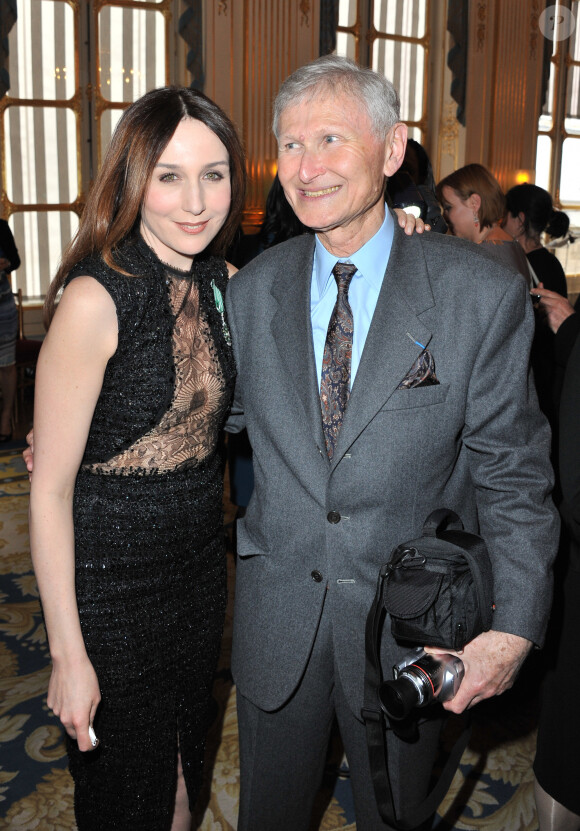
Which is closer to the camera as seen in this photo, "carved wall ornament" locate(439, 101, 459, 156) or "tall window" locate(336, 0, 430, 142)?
"tall window" locate(336, 0, 430, 142)

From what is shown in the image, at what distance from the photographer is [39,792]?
2.50 metres

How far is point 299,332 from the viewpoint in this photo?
1.62m

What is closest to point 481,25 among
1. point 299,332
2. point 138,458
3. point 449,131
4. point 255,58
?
point 449,131

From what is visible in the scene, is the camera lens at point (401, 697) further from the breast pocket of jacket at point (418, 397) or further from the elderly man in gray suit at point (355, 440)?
the breast pocket of jacket at point (418, 397)

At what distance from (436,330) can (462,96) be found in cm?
937

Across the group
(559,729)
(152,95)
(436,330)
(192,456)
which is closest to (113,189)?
(152,95)

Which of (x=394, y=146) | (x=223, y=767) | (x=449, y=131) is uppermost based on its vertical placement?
(x=449, y=131)

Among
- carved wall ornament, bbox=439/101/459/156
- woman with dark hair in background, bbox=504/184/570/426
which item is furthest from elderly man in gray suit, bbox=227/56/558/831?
carved wall ornament, bbox=439/101/459/156

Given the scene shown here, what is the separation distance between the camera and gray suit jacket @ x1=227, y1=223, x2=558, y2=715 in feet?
4.99

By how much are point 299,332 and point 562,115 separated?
37.6ft

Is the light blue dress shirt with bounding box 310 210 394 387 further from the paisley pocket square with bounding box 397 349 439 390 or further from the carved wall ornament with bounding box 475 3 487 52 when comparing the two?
the carved wall ornament with bounding box 475 3 487 52

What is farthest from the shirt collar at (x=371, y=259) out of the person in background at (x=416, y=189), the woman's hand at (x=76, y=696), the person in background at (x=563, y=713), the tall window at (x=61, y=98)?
the tall window at (x=61, y=98)

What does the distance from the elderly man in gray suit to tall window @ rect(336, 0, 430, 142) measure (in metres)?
8.19

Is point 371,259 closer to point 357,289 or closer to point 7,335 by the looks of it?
point 357,289
